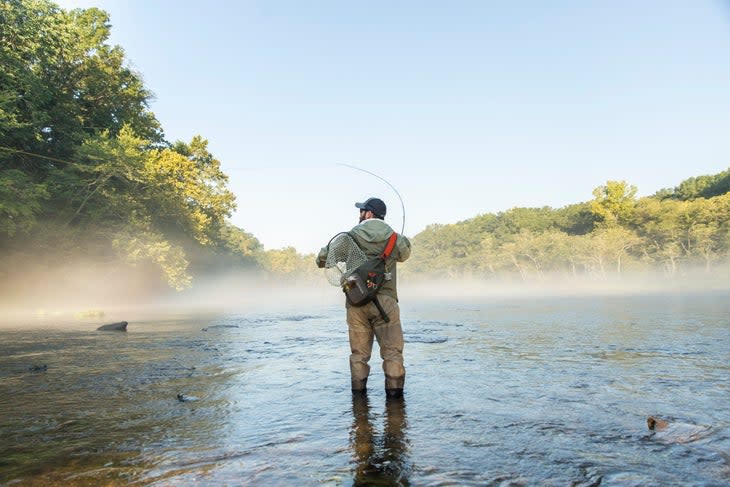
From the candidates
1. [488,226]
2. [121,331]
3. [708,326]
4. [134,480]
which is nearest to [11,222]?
[121,331]

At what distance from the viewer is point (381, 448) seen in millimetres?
3828

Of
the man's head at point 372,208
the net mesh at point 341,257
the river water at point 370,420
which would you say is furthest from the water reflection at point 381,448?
the man's head at point 372,208

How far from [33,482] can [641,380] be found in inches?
262

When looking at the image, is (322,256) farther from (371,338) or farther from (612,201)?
(612,201)

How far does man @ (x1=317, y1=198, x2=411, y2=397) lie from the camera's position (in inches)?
225

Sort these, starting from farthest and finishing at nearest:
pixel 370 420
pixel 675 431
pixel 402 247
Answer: pixel 402 247, pixel 370 420, pixel 675 431

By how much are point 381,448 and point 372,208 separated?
3.18 metres

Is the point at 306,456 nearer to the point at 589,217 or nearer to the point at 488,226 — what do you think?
the point at 589,217

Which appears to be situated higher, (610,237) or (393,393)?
(610,237)

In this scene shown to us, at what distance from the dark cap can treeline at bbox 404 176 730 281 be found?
252 ft

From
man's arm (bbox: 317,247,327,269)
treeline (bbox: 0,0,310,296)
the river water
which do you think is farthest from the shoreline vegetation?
man's arm (bbox: 317,247,327,269)

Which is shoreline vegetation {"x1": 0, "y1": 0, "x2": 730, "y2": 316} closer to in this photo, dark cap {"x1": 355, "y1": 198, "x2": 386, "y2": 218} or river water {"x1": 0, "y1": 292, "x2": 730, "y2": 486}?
river water {"x1": 0, "y1": 292, "x2": 730, "y2": 486}

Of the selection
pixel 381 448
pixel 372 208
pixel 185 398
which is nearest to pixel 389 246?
pixel 372 208

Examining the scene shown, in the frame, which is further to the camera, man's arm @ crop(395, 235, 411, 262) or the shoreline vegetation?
the shoreline vegetation
